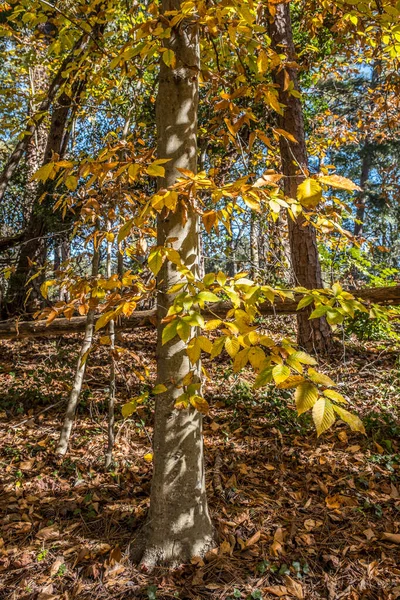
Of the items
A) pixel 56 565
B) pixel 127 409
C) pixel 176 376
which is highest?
pixel 176 376

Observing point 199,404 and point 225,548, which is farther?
point 225,548

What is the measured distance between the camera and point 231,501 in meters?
2.57

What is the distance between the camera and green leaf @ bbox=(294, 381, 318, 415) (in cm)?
104

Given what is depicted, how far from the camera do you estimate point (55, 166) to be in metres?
1.60

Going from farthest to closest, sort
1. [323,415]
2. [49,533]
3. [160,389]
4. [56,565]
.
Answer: [49,533]
[56,565]
[160,389]
[323,415]

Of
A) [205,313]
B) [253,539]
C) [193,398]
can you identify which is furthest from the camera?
[205,313]

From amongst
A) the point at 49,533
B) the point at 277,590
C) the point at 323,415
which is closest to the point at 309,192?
the point at 323,415

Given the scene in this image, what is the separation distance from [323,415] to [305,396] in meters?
0.07

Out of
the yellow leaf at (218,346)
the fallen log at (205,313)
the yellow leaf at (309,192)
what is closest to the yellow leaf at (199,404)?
the yellow leaf at (218,346)

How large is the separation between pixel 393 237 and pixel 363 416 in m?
14.3

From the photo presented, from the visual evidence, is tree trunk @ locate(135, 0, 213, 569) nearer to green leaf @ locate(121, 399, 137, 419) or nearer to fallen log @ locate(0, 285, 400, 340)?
green leaf @ locate(121, 399, 137, 419)

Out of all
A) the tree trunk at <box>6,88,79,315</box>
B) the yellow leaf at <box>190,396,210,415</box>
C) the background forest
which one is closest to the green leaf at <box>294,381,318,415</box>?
the background forest

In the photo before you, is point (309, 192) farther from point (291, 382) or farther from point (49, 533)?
point (49, 533)

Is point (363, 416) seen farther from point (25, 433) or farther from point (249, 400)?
point (25, 433)
